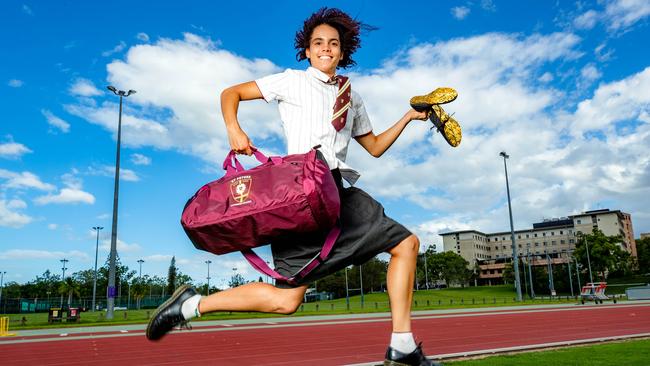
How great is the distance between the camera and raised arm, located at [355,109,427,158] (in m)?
3.32

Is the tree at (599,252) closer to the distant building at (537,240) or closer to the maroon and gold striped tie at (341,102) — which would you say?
the distant building at (537,240)

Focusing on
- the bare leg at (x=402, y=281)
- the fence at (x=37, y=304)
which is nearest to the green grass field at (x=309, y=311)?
the fence at (x=37, y=304)

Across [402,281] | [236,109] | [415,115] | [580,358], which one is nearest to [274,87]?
[236,109]

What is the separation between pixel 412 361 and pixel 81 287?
337 feet

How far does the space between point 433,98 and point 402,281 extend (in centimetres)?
121

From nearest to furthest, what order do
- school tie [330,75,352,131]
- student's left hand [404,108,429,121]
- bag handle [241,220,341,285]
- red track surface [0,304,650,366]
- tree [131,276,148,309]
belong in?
bag handle [241,220,341,285], school tie [330,75,352,131], student's left hand [404,108,429,121], red track surface [0,304,650,366], tree [131,276,148,309]

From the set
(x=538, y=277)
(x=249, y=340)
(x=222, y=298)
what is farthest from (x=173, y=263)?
(x=222, y=298)

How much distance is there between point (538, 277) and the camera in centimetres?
7294

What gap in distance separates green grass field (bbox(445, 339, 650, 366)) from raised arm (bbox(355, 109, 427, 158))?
2331mm

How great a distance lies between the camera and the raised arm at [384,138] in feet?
10.9

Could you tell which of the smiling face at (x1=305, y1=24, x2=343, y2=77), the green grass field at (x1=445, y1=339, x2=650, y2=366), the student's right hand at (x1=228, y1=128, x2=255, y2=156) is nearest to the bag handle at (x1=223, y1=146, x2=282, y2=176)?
the student's right hand at (x1=228, y1=128, x2=255, y2=156)

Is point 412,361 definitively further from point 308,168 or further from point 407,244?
point 308,168

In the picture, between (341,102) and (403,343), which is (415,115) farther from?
(403,343)

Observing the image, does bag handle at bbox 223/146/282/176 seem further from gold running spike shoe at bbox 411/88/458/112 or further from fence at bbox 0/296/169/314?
fence at bbox 0/296/169/314
